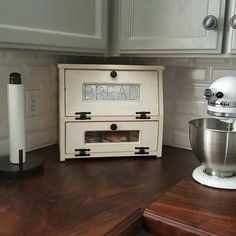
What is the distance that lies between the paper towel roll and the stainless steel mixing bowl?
22.9 inches

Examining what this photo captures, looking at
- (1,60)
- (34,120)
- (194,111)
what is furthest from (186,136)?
(1,60)

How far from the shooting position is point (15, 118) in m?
1.07

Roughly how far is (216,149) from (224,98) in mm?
162

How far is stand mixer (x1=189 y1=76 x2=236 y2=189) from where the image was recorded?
0.94 metres

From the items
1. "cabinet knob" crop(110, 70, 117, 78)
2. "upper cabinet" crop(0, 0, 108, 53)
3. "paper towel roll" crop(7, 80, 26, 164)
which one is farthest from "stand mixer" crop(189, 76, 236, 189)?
"paper towel roll" crop(7, 80, 26, 164)

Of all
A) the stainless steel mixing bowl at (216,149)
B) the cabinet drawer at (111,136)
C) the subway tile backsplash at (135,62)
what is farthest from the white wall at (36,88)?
the stainless steel mixing bowl at (216,149)

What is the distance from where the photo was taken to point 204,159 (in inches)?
40.6

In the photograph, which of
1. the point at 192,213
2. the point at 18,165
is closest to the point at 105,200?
the point at 192,213

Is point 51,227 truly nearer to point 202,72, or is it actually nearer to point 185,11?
point 185,11

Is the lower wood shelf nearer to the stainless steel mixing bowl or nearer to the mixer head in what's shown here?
the stainless steel mixing bowl

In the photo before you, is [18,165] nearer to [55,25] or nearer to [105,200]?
[105,200]

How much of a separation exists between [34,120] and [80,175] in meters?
0.40

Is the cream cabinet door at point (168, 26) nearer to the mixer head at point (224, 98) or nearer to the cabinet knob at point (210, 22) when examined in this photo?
the cabinet knob at point (210, 22)

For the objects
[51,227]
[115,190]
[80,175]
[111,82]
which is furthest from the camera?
[111,82]
